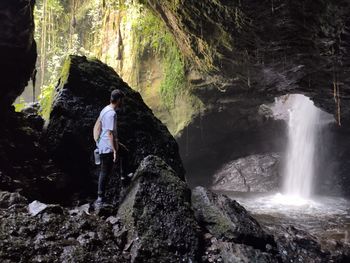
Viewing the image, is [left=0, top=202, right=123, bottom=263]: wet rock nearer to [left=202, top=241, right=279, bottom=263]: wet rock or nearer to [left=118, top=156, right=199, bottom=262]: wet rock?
[left=118, top=156, right=199, bottom=262]: wet rock

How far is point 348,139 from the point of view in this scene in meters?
14.0

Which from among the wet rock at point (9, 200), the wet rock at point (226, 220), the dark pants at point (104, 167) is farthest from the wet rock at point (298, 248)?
the wet rock at point (9, 200)

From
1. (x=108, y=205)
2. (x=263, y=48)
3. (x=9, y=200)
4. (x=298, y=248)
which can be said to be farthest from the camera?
(x=263, y=48)

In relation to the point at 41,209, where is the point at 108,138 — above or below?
above

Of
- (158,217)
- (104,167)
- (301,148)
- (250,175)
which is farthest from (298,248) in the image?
(301,148)

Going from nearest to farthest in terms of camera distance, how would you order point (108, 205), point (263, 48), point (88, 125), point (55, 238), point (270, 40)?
point (55, 238) < point (108, 205) < point (88, 125) < point (270, 40) < point (263, 48)

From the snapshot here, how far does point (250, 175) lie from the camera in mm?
15141

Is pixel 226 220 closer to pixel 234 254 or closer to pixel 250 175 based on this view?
pixel 234 254

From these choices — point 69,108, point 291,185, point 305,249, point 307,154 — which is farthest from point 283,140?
point 69,108

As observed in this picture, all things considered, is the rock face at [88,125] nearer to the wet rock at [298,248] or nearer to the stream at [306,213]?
the wet rock at [298,248]

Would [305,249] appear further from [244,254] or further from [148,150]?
[148,150]

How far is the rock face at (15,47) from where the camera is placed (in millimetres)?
5785

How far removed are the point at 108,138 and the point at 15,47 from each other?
9.01ft

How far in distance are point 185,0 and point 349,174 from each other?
10.9 meters
